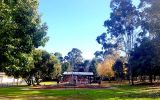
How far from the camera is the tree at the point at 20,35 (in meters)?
29.3

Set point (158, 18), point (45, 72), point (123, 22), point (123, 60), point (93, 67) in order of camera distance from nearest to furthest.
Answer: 1. point (158, 18)
2. point (123, 22)
3. point (45, 72)
4. point (123, 60)
5. point (93, 67)

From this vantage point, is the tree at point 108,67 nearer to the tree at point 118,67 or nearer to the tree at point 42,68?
the tree at point 118,67

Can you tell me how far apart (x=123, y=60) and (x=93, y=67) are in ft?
150

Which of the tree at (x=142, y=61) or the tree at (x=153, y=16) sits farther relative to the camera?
the tree at (x=142, y=61)

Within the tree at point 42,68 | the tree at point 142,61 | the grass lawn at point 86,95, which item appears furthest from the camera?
the tree at point 42,68

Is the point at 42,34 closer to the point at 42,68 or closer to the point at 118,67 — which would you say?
the point at 42,68

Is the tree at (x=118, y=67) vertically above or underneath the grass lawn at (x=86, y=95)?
above

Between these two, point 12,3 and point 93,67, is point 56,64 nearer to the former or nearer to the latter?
point 93,67

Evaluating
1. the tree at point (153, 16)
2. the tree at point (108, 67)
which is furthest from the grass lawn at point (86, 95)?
the tree at point (108, 67)

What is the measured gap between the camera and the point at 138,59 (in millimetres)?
67938

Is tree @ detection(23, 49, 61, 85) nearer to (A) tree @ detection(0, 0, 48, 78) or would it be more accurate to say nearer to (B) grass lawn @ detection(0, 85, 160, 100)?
(B) grass lawn @ detection(0, 85, 160, 100)

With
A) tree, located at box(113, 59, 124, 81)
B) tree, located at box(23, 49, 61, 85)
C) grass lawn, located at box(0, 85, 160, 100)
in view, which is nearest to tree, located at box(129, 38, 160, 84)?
grass lawn, located at box(0, 85, 160, 100)

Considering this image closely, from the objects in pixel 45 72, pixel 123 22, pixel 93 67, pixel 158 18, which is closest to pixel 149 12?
pixel 158 18

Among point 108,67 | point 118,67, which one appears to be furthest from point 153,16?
point 108,67
